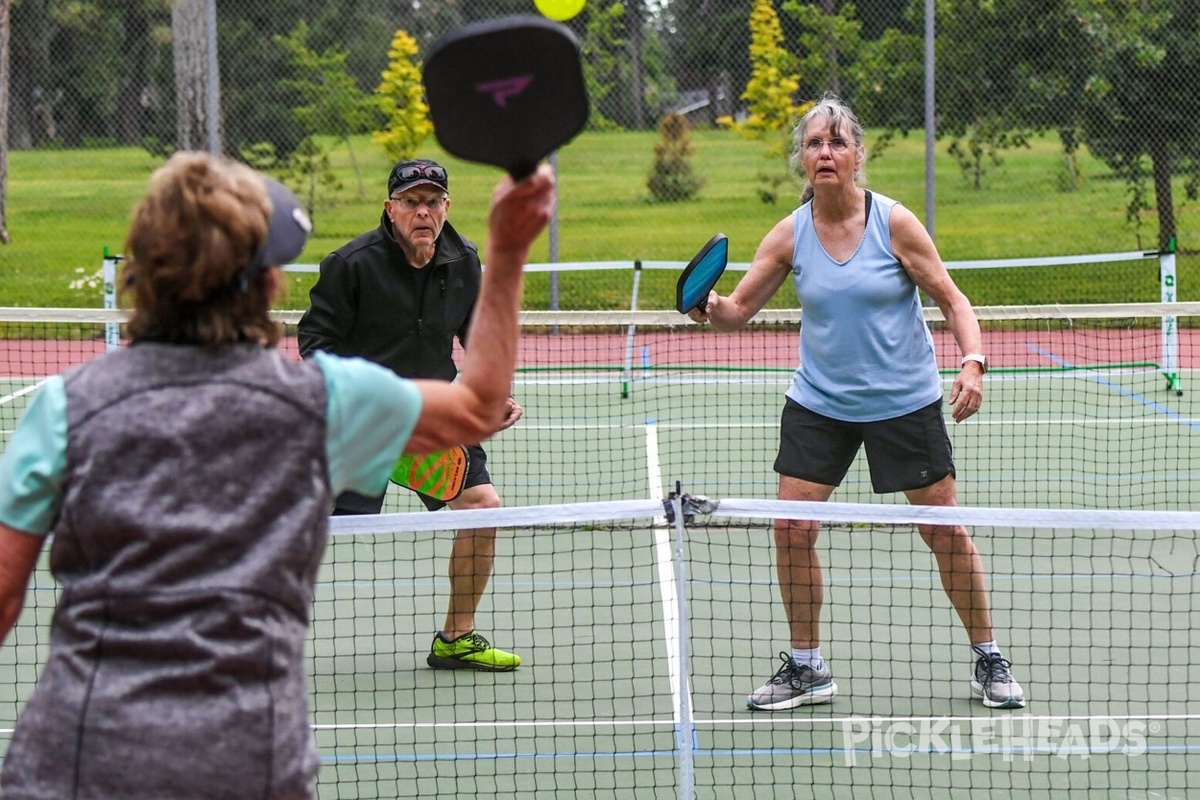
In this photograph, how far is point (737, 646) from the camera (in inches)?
225

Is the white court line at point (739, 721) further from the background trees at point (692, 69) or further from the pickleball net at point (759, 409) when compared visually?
the background trees at point (692, 69)

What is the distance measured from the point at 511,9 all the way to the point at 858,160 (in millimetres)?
11160

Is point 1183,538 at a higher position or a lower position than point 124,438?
lower

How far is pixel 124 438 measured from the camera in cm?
198

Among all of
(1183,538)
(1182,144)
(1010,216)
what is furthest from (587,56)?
(1183,538)

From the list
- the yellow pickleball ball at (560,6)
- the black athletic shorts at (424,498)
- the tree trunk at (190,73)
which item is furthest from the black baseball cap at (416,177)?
the tree trunk at (190,73)

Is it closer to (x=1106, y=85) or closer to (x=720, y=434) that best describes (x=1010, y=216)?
(x=1106, y=85)

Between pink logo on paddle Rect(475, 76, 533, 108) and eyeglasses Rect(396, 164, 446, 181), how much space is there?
10.4 ft

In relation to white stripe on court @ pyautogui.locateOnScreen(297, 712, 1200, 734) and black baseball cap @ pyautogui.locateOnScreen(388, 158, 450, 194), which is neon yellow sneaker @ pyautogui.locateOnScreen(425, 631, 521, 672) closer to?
white stripe on court @ pyautogui.locateOnScreen(297, 712, 1200, 734)

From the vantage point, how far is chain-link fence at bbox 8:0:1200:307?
1478cm

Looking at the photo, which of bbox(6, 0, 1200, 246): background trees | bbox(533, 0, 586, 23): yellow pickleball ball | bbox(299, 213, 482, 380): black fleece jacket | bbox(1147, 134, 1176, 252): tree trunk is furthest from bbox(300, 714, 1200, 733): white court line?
bbox(1147, 134, 1176, 252): tree trunk

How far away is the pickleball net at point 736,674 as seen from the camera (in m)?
4.45

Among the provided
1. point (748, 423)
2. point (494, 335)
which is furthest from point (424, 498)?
point (748, 423)

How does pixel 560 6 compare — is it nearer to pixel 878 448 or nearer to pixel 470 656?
pixel 470 656
